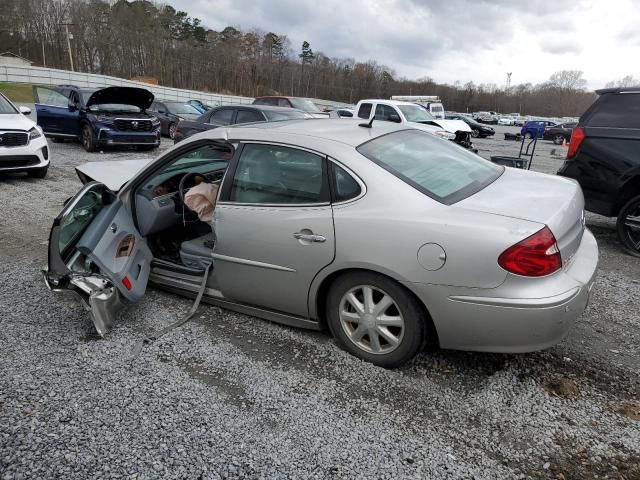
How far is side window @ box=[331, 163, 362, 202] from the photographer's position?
2.66 metres

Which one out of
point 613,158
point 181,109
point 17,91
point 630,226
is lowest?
point 17,91

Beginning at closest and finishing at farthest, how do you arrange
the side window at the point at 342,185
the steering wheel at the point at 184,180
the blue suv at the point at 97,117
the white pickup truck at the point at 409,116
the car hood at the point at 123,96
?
the side window at the point at 342,185, the steering wheel at the point at 184,180, the car hood at the point at 123,96, the blue suv at the point at 97,117, the white pickup truck at the point at 409,116

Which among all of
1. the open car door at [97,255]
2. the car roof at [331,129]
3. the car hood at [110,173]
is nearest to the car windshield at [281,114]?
the car hood at [110,173]

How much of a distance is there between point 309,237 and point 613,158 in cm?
403

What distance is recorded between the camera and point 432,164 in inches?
118

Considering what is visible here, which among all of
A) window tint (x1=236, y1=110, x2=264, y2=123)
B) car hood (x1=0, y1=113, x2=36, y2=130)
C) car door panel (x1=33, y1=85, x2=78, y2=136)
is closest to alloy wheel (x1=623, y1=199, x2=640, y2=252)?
window tint (x1=236, y1=110, x2=264, y2=123)

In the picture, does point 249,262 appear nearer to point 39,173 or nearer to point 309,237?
point 309,237

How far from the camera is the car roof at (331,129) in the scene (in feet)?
9.73

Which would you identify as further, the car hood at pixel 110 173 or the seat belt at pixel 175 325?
the car hood at pixel 110 173

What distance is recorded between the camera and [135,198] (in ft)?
12.2

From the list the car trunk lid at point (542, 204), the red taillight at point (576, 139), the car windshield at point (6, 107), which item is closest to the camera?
the car trunk lid at point (542, 204)

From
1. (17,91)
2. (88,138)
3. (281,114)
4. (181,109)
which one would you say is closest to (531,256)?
(281,114)

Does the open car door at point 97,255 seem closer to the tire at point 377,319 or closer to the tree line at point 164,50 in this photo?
the tire at point 377,319

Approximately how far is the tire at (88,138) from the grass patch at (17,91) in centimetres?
2968
